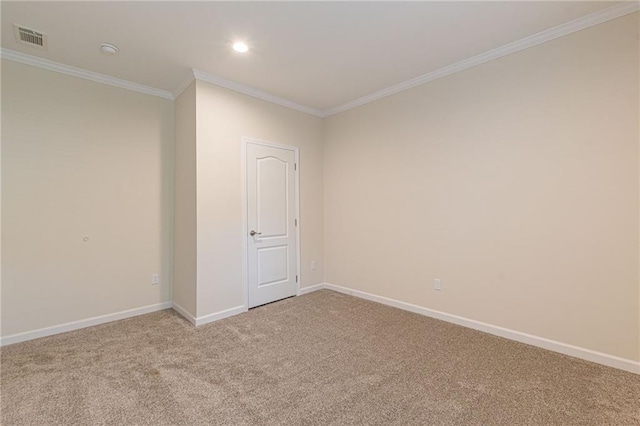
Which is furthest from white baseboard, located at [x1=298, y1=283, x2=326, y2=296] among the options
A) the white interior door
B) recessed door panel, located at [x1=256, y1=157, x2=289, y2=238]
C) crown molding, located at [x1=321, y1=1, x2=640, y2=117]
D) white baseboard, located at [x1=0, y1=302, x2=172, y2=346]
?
crown molding, located at [x1=321, y1=1, x2=640, y2=117]

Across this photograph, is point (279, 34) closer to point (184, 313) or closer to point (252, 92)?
point (252, 92)

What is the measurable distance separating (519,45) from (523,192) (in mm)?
1352

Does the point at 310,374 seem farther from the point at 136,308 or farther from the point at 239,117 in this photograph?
the point at 239,117

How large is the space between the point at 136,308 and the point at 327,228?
270 cm

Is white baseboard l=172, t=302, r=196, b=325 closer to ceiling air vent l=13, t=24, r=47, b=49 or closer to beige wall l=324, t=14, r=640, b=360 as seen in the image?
beige wall l=324, t=14, r=640, b=360

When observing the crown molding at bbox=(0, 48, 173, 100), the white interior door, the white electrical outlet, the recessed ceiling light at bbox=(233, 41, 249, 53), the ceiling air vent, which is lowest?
the white electrical outlet

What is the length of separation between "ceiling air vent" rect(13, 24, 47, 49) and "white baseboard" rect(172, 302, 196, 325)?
Result: 2915mm

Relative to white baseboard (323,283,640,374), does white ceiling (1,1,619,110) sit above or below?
above

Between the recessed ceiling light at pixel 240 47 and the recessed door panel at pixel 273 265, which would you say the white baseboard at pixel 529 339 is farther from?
the recessed ceiling light at pixel 240 47

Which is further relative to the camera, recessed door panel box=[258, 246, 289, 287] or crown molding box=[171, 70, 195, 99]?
recessed door panel box=[258, 246, 289, 287]

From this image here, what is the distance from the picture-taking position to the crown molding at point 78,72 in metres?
2.77

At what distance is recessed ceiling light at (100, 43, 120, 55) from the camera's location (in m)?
2.67

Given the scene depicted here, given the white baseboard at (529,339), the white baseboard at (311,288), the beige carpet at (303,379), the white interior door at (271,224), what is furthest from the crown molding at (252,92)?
the white baseboard at (529,339)

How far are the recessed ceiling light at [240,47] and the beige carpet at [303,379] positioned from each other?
9.14 ft
